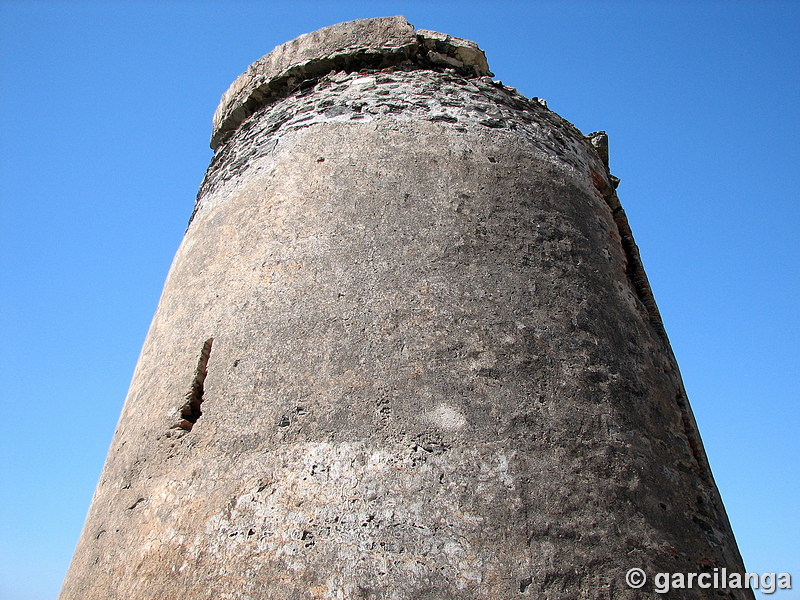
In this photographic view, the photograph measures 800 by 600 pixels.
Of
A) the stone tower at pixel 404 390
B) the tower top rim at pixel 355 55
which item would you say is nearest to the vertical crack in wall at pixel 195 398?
the stone tower at pixel 404 390

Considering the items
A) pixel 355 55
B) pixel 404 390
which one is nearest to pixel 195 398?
pixel 404 390

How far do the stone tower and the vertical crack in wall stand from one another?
0.5 inches

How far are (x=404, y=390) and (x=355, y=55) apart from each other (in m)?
2.46

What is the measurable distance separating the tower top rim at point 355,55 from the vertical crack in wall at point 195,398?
2055mm

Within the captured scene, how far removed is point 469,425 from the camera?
244cm

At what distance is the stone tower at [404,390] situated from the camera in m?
2.21

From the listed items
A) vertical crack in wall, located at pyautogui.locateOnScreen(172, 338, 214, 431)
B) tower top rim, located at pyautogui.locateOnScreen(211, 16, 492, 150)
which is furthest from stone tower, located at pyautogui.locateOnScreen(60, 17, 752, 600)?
tower top rim, located at pyautogui.locateOnScreen(211, 16, 492, 150)

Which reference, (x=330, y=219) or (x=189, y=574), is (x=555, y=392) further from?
(x=189, y=574)

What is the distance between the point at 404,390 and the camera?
2521 mm

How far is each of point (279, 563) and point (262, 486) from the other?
1.02 feet

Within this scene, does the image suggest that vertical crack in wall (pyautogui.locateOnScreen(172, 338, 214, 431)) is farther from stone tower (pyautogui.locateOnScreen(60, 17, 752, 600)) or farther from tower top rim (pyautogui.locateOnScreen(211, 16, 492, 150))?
tower top rim (pyautogui.locateOnScreen(211, 16, 492, 150))

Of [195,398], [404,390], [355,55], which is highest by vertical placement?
[355,55]

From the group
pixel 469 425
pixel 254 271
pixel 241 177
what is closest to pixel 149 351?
pixel 254 271

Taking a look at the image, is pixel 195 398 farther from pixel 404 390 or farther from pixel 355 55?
pixel 355 55
